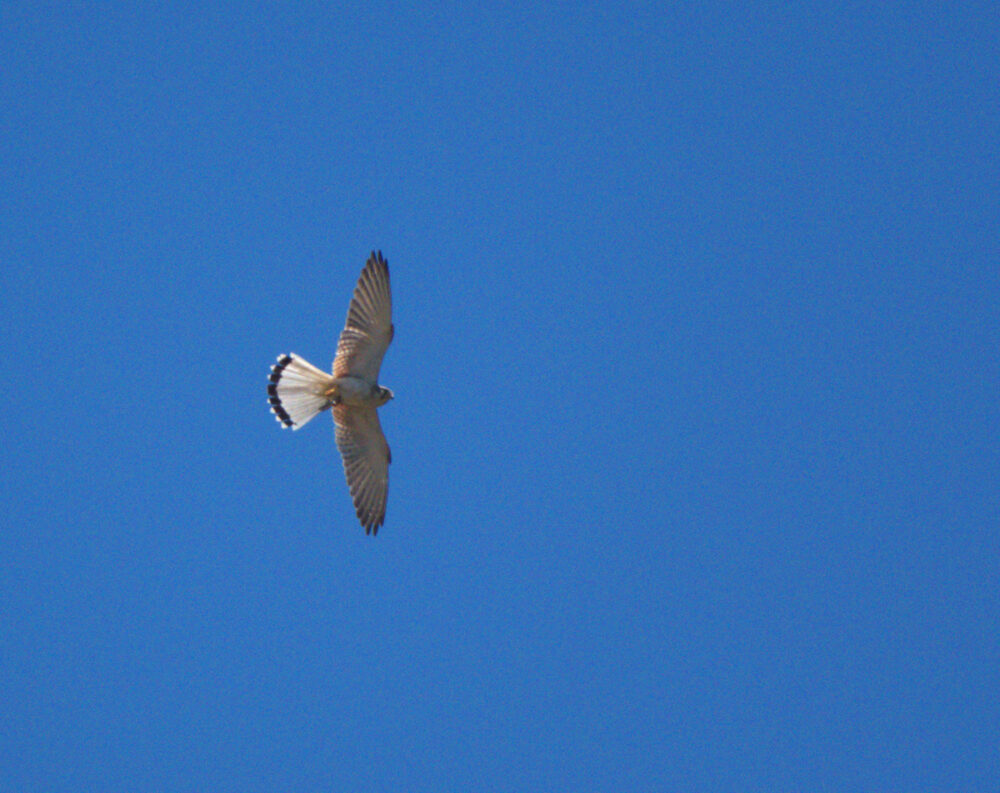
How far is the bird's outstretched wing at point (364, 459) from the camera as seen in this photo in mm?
14188

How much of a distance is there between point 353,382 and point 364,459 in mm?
1259

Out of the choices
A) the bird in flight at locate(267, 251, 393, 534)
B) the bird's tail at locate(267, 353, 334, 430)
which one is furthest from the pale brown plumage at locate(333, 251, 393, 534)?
the bird's tail at locate(267, 353, 334, 430)

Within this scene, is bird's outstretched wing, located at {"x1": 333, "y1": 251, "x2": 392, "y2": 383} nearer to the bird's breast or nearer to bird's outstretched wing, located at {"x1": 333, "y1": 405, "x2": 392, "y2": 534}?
the bird's breast

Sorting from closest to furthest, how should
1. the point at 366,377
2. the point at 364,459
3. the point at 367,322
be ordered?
the point at 367,322 → the point at 366,377 → the point at 364,459

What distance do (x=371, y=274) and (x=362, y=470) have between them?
2552mm

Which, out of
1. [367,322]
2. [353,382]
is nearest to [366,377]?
[353,382]

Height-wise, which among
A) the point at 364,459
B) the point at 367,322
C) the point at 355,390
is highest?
the point at 367,322

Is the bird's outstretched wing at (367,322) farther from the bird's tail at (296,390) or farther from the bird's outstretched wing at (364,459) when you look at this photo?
the bird's outstretched wing at (364,459)

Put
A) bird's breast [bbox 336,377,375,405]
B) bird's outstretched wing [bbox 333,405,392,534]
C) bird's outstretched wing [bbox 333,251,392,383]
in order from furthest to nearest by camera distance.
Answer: bird's outstretched wing [bbox 333,405,392,534]
bird's breast [bbox 336,377,375,405]
bird's outstretched wing [bbox 333,251,392,383]

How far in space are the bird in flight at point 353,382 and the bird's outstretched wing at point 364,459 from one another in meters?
0.01

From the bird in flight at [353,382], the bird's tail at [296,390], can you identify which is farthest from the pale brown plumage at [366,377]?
the bird's tail at [296,390]

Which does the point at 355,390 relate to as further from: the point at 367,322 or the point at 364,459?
the point at 364,459

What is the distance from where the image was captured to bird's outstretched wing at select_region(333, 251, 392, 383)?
44.1 ft

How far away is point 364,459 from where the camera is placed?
47.8ft
